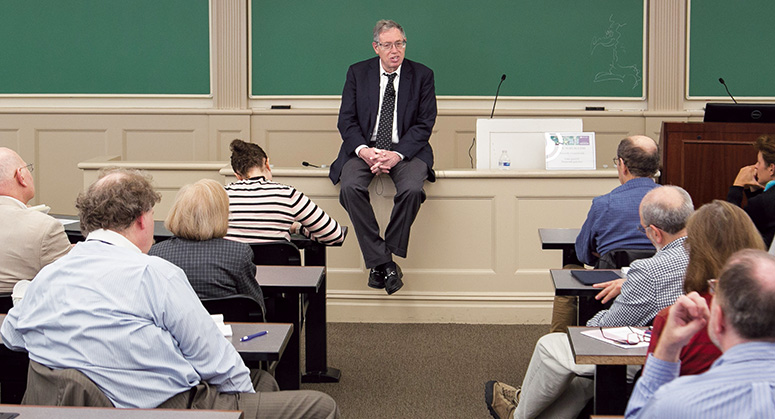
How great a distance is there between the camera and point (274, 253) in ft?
12.7

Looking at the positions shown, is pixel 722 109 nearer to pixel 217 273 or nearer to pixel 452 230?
pixel 452 230

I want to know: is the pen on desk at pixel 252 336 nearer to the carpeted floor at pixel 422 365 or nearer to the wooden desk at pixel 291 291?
the wooden desk at pixel 291 291

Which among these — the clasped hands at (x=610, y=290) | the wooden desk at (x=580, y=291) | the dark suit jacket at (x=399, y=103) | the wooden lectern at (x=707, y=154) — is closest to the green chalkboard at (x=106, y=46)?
the dark suit jacket at (x=399, y=103)

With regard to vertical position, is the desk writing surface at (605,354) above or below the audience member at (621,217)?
below

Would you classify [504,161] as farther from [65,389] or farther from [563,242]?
[65,389]

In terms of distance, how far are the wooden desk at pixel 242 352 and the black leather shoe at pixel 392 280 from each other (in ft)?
7.74

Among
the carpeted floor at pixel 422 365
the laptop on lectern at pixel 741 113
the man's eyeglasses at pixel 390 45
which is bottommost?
the carpeted floor at pixel 422 365

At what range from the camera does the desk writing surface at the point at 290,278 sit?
125 inches

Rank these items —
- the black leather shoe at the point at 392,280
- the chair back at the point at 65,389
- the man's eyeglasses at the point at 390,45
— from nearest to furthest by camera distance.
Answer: the chair back at the point at 65,389 → the black leather shoe at the point at 392,280 → the man's eyeglasses at the point at 390,45

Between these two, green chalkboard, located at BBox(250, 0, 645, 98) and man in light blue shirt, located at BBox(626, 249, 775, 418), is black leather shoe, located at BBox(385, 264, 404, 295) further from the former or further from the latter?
man in light blue shirt, located at BBox(626, 249, 775, 418)

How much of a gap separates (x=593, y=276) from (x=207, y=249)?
1443 mm

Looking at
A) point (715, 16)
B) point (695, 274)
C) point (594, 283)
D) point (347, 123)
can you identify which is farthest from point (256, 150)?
point (715, 16)

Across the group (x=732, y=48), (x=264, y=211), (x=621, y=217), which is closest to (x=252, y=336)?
(x=264, y=211)

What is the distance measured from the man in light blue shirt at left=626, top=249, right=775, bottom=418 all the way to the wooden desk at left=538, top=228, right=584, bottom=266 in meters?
2.64
